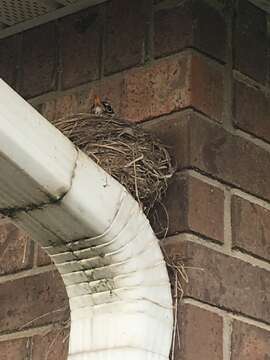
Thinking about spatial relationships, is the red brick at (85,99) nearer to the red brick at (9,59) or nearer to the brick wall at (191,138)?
the brick wall at (191,138)

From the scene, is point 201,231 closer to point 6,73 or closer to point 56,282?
point 56,282

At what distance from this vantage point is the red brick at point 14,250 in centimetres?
172

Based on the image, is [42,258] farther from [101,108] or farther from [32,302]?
[101,108]

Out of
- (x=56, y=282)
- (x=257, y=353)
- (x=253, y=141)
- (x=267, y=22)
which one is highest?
(x=267, y=22)

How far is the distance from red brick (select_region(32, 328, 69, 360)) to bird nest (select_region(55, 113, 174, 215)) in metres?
0.21

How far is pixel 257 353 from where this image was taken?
5.14 feet

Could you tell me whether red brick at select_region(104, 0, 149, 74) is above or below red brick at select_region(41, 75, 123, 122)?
above

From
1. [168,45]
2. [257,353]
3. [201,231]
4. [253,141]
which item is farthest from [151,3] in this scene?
[257,353]

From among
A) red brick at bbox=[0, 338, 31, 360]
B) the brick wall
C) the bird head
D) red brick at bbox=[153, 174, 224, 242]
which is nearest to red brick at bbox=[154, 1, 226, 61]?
the brick wall

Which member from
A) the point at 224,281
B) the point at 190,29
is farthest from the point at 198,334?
the point at 190,29

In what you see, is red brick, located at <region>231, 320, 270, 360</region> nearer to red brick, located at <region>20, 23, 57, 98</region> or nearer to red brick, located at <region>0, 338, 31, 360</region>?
red brick, located at <region>0, 338, 31, 360</region>

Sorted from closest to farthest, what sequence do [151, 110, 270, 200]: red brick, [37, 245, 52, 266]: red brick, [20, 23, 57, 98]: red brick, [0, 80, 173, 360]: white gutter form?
[0, 80, 173, 360]: white gutter < [151, 110, 270, 200]: red brick < [37, 245, 52, 266]: red brick < [20, 23, 57, 98]: red brick

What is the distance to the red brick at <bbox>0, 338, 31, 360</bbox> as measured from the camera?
1.65m

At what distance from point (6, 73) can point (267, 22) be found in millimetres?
432
